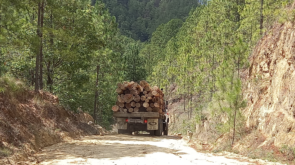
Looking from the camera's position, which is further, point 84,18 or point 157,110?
point 157,110

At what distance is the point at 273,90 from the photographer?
1220 cm

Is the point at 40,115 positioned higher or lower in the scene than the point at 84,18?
lower

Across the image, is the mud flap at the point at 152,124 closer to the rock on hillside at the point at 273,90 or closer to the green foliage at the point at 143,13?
the rock on hillside at the point at 273,90

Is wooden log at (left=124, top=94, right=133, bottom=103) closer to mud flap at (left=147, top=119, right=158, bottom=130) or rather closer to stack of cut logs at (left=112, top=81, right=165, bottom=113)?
stack of cut logs at (left=112, top=81, right=165, bottom=113)

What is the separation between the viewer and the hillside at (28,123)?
7.83 m

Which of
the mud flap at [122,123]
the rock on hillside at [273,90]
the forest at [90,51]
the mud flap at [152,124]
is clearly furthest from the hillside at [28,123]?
the rock on hillside at [273,90]

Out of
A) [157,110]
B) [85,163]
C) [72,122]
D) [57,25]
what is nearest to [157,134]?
[157,110]

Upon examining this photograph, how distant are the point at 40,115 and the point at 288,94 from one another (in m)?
9.64

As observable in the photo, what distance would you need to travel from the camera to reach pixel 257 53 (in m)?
16.5

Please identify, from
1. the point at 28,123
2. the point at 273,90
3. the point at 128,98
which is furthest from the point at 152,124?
the point at 28,123

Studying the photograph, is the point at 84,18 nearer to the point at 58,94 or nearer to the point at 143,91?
the point at 58,94

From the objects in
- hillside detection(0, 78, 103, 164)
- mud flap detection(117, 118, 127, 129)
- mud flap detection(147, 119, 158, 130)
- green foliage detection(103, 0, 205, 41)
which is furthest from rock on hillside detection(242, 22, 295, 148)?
green foliage detection(103, 0, 205, 41)

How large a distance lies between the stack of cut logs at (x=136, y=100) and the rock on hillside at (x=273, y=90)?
220 inches

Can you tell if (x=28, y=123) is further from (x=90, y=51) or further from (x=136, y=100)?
(x=136, y=100)
